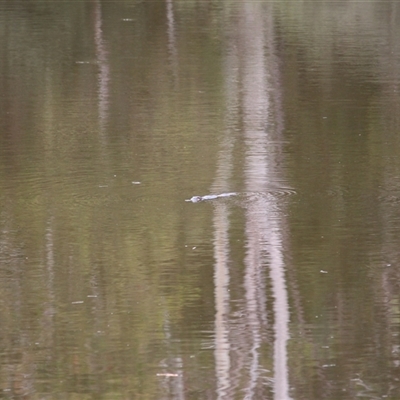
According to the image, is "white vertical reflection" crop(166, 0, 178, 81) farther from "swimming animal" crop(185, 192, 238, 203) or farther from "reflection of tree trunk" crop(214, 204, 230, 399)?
"reflection of tree trunk" crop(214, 204, 230, 399)

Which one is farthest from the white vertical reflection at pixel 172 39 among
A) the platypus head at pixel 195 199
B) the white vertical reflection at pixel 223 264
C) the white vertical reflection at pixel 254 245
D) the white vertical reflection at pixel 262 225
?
the platypus head at pixel 195 199

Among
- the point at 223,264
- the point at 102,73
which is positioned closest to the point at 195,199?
the point at 223,264

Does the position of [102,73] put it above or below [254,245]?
below

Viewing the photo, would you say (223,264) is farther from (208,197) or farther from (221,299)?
(208,197)

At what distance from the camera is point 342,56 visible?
19203mm

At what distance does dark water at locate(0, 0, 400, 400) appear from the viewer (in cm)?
630

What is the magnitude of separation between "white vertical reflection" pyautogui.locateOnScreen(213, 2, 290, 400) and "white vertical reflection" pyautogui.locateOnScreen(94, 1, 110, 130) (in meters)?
1.40

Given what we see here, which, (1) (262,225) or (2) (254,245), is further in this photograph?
(1) (262,225)

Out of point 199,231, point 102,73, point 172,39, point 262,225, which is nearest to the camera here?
point 199,231

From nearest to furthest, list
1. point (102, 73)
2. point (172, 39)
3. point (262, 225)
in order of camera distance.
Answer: point (262, 225) → point (102, 73) → point (172, 39)

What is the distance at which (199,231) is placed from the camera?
345 inches

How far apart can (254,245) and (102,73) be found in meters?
9.00

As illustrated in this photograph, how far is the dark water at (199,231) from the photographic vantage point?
6.30m

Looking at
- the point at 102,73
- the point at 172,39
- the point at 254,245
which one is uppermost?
the point at 254,245
